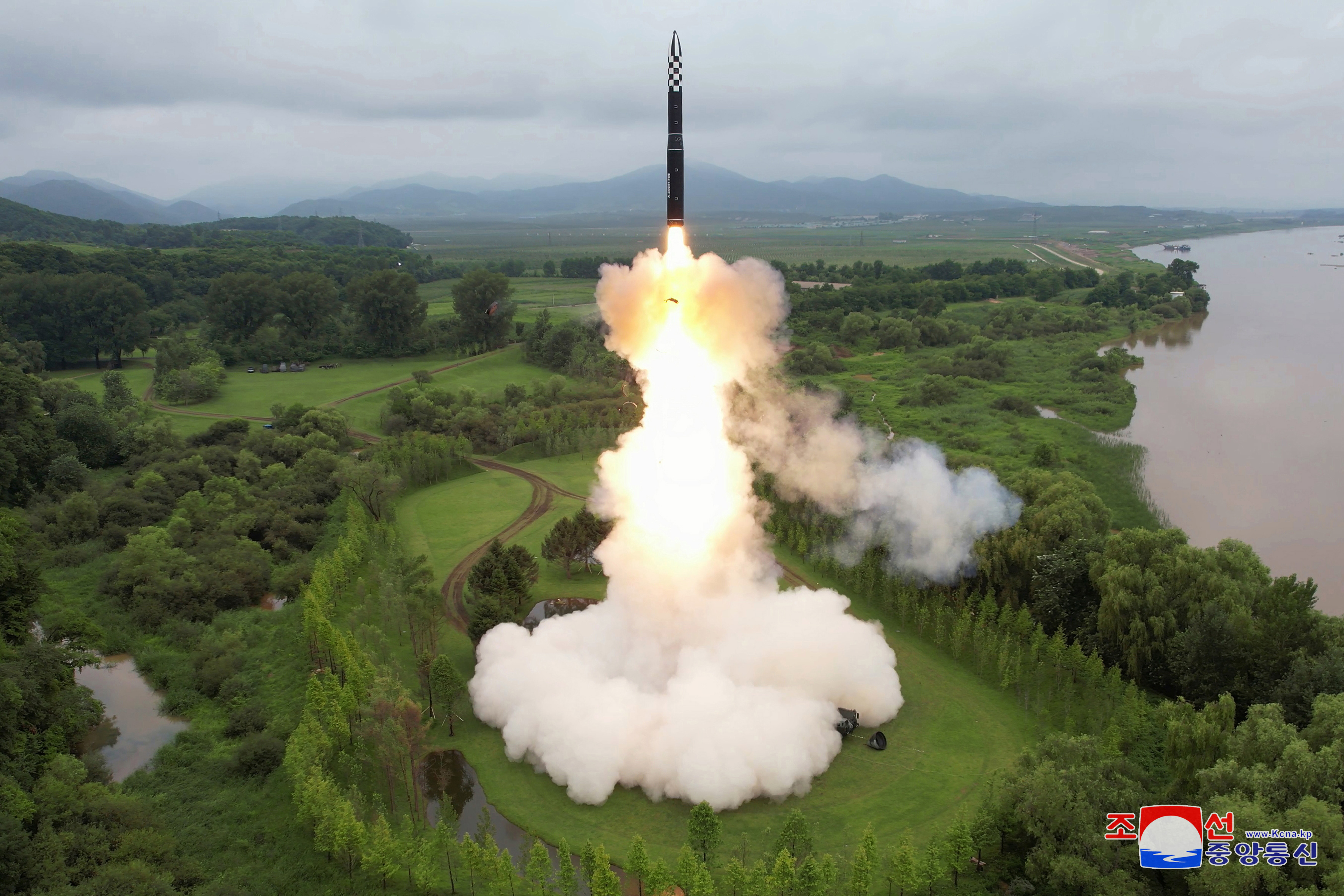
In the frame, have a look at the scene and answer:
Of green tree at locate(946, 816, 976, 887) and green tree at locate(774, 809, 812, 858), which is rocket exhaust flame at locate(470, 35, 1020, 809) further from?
green tree at locate(946, 816, 976, 887)

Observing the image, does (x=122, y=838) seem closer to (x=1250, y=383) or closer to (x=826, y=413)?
(x=826, y=413)

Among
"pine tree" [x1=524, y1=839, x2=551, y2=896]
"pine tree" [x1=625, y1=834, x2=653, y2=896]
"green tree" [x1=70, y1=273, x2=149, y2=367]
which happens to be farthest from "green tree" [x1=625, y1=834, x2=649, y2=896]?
"green tree" [x1=70, y1=273, x2=149, y2=367]

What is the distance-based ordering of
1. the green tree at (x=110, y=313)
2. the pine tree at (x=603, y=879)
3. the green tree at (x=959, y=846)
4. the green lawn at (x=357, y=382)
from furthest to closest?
the green tree at (x=110, y=313) → the green lawn at (x=357, y=382) → the green tree at (x=959, y=846) → the pine tree at (x=603, y=879)

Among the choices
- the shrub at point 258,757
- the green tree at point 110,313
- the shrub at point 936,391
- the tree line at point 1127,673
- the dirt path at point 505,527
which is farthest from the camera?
the green tree at point 110,313

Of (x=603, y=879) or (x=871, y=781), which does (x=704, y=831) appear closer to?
(x=603, y=879)

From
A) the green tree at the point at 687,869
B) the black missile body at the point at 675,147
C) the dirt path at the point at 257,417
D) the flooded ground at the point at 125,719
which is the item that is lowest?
the flooded ground at the point at 125,719

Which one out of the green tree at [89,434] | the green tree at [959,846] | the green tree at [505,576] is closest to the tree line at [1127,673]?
the green tree at [959,846]

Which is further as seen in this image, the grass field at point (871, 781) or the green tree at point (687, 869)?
the grass field at point (871, 781)

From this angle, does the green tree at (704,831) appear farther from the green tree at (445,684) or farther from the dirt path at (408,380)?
the dirt path at (408,380)
